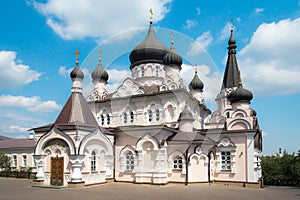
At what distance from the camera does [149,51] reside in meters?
25.5

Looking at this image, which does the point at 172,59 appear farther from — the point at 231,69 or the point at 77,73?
the point at 77,73

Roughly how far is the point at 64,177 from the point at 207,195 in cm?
839

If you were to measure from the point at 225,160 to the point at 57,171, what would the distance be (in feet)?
35.8

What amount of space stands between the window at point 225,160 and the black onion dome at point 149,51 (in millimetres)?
11028

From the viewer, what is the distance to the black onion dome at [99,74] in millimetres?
27156

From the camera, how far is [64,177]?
16.2 m

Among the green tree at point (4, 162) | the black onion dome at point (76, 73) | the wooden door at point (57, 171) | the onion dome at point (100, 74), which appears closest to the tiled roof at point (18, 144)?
the green tree at point (4, 162)

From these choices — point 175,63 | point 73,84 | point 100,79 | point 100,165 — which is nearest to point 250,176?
point 100,165

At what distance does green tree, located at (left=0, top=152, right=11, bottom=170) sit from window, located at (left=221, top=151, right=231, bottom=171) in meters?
20.8

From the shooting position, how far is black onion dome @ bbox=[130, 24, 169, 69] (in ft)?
83.9

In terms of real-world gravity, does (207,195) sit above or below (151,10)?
below

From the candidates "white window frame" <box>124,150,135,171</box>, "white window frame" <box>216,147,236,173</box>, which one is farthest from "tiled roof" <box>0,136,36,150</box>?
"white window frame" <box>216,147,236,173</box>

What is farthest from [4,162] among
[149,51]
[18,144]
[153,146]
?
[149,51]

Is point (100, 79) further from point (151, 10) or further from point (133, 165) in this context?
point (133, 165)
